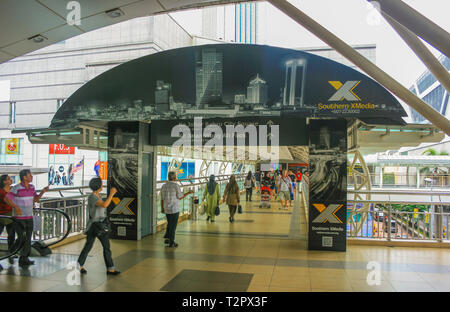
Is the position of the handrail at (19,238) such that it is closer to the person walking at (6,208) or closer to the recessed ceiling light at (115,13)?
the person walking at (6,208)

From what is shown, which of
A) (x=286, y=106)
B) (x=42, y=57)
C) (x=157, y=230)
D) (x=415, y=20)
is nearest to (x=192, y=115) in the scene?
(x=286, y=106)

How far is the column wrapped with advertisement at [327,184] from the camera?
26.3 feet

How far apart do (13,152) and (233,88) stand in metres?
37.4

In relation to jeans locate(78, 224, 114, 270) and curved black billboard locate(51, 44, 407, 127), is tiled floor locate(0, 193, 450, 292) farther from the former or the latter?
curved black billboard locate(51, 44, 407, 127)

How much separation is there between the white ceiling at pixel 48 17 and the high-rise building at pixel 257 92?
2.36 metres

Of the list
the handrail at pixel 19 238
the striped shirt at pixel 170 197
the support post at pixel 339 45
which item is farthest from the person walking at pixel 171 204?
the support post at pixel 339 45

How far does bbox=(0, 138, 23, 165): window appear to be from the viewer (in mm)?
36941

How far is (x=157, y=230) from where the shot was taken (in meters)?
10.3

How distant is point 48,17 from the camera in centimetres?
522

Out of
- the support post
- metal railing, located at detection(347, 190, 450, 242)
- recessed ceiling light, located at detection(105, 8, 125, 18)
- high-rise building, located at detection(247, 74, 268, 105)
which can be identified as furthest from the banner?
the support post

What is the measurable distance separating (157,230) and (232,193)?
3.23 metres

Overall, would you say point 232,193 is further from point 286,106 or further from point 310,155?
point 286,106

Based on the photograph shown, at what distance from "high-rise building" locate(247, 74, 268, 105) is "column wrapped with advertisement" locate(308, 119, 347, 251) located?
1518 millimetres

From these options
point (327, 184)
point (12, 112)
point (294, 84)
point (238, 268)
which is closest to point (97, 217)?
point (238, 268)
